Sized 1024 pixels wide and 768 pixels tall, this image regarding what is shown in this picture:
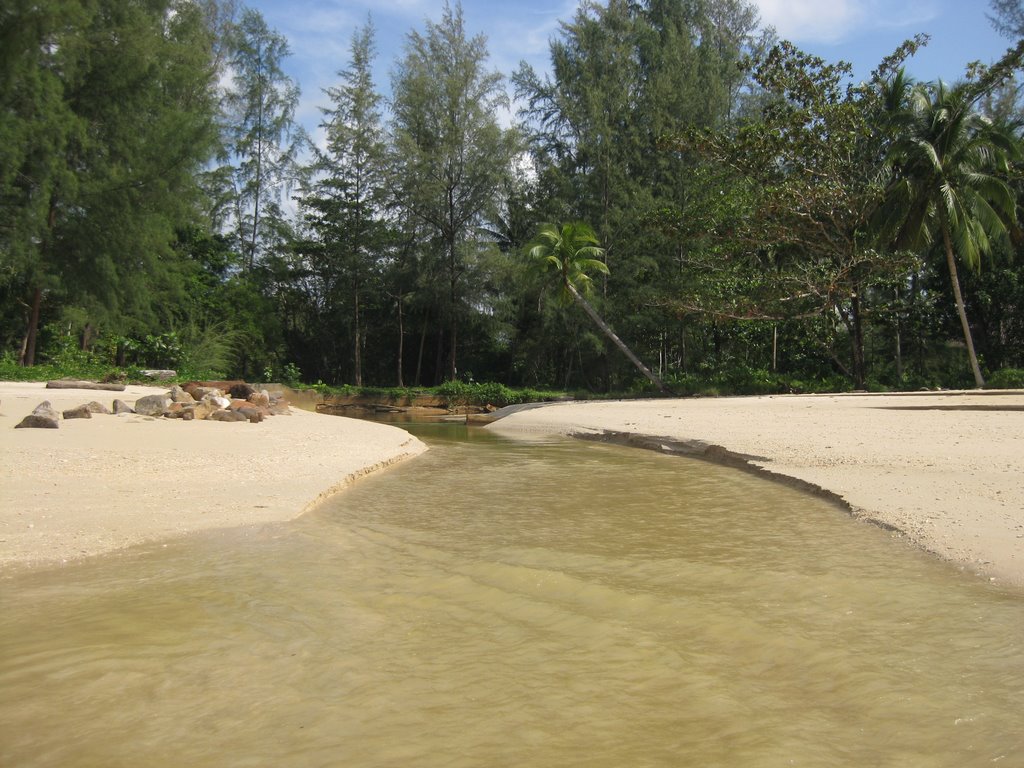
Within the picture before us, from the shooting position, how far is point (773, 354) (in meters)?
23.3

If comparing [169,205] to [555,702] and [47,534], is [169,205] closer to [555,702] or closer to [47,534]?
[47,534]

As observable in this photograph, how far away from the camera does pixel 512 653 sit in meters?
2.77

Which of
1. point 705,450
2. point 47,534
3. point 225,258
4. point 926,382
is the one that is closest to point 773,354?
point 926,382

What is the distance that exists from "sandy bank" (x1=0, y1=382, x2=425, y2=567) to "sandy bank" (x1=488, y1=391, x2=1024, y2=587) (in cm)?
444

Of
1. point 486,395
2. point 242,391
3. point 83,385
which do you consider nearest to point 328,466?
point 242,391

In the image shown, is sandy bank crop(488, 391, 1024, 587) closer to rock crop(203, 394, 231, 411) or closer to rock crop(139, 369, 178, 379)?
rock crop(203, 394, 231, 411)

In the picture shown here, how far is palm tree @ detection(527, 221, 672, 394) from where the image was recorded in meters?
21.9

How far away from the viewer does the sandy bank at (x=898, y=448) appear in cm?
433

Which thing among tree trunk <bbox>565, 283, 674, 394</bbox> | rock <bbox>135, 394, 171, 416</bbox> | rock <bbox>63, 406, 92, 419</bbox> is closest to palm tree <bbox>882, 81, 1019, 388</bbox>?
tree trunk <bbox>565, 283, 674, 394</bbox>

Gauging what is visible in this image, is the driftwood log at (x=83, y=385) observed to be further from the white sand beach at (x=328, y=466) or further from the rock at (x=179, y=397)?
the rock at (x=179, y=397)

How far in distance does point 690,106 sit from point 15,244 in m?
20.9

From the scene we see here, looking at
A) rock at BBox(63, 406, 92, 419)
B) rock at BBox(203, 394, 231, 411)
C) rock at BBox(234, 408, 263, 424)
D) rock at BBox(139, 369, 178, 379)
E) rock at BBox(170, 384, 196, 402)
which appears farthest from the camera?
rock at BBox(139, 369, 178, 379)

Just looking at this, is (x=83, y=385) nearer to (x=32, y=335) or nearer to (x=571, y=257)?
(x=32, y=335)

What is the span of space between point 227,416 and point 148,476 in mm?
4188
